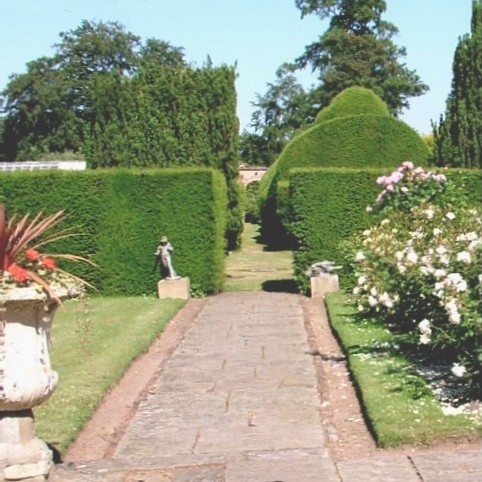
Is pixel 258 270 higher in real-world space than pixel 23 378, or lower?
lower

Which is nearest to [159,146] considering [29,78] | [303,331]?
[303,331]

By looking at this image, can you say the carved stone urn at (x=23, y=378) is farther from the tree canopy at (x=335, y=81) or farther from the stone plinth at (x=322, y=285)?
the tree canopy at (x=335, y=81)

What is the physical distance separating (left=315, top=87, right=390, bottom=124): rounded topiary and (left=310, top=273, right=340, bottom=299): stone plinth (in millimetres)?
11059

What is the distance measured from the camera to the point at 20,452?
4461mm

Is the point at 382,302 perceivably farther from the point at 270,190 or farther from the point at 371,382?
the point at 270,190

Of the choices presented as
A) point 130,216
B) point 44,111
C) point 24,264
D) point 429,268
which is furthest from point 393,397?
point 44,111

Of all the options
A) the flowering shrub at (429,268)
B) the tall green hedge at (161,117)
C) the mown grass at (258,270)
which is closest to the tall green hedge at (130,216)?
the mown grass at (258,270)

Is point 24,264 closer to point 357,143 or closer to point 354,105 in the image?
point 357,143

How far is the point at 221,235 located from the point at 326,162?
9.17 meters

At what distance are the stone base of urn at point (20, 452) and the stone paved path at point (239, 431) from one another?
0.57 ft

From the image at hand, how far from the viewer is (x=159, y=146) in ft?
57.5

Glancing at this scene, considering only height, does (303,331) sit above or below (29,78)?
below

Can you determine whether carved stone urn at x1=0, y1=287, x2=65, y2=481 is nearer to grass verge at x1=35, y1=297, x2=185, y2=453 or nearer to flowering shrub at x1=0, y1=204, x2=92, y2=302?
flowering shrub at x1=0, y1=204, x2=92, y2=302

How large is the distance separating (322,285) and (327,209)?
4.38 feet
